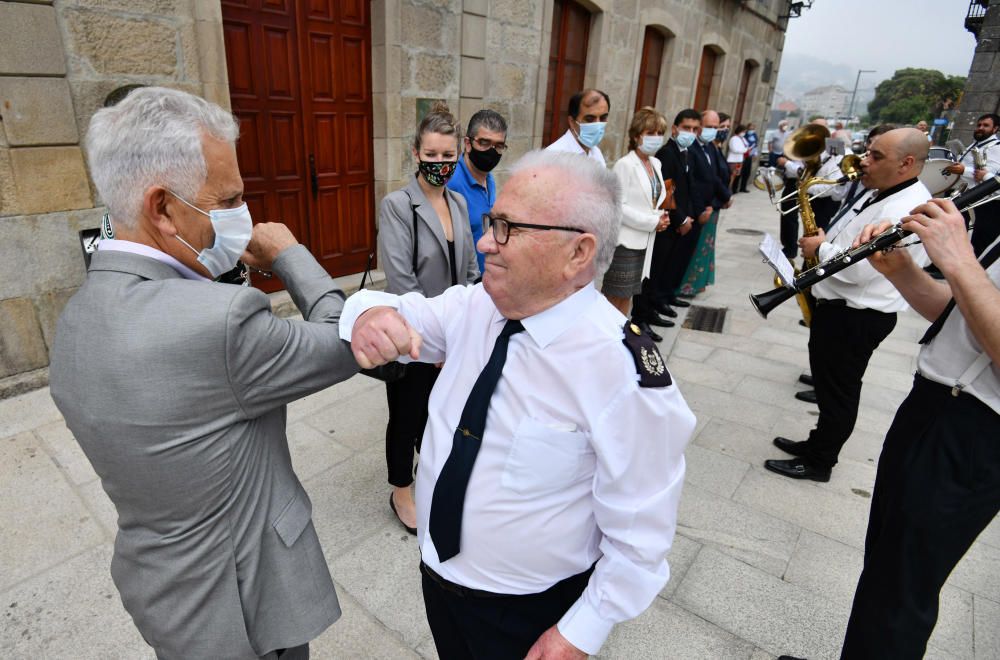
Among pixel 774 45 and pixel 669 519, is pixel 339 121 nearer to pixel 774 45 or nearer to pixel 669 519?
pixel 669 519

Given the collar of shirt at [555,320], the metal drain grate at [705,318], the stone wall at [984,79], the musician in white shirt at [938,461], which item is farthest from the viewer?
the stone wall at [984,79]

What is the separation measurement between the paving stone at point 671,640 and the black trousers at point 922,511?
0.50 metres

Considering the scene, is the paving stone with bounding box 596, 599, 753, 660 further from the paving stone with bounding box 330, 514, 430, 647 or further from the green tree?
the green tree

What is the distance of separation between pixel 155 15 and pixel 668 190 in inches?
170

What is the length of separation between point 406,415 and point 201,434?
1674 mm

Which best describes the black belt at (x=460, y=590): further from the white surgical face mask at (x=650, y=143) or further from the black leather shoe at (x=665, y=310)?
the black leather shoe at (x=665, y=310)

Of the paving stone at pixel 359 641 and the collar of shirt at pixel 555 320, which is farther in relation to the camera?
the paving stone at pixel 359 641

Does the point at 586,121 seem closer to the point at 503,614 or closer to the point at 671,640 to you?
the point at 671,640

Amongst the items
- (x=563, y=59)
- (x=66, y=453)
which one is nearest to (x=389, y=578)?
(x=66, y=453)

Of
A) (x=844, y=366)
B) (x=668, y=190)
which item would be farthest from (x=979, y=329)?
(x=668, y=190)

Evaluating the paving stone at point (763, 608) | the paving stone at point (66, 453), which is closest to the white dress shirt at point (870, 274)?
the paving stone at point (763, 608)

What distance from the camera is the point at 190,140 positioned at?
1.09 meters

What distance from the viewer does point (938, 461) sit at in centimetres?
174

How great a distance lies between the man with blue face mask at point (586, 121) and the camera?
180 inches
